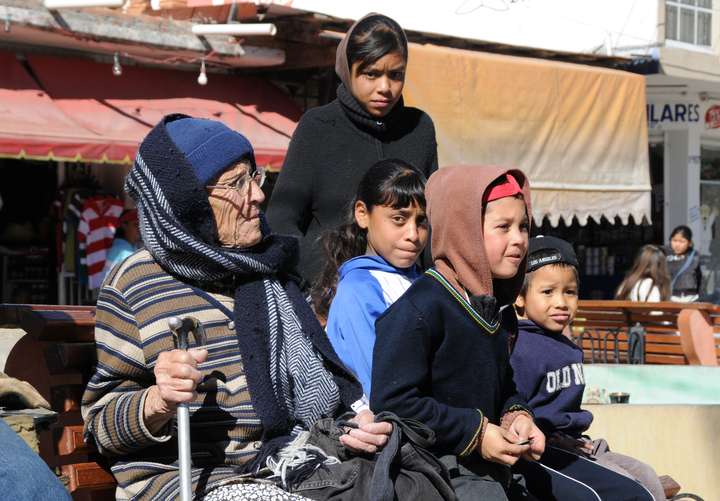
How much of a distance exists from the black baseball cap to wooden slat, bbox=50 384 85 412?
1972mm

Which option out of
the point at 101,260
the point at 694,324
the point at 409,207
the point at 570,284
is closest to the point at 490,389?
the point at 409,207

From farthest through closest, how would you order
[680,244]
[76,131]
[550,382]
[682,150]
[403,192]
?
[682,150] → [680,244] → [76,131] → [550,382] → [403,192]

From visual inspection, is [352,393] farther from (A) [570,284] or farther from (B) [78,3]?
(B) [78,3]

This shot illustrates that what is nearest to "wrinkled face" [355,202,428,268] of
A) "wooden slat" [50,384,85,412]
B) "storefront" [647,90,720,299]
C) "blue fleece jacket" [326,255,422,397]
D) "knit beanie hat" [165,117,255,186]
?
"blue fleece jacket" [326,255,422,397]

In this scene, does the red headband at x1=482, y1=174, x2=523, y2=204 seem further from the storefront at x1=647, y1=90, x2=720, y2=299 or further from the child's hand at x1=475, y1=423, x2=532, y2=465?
the storefront at x1=647, y1=90, x2=720, y2=299

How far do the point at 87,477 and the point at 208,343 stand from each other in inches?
23.3

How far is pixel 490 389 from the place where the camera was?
2549 mm

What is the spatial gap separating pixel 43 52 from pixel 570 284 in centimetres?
697

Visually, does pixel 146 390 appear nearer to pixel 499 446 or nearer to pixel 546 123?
pixel 499 446

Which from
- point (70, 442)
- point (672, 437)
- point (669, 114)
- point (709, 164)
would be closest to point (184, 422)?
point (70, 442)

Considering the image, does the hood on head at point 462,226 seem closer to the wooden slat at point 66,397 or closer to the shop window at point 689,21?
the wooden slat at point 66,397

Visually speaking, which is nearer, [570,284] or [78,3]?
[570,284]

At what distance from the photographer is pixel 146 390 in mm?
2264

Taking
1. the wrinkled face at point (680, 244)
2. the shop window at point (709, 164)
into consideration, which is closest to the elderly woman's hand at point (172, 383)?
the wrinkled face at point (680, 244)
